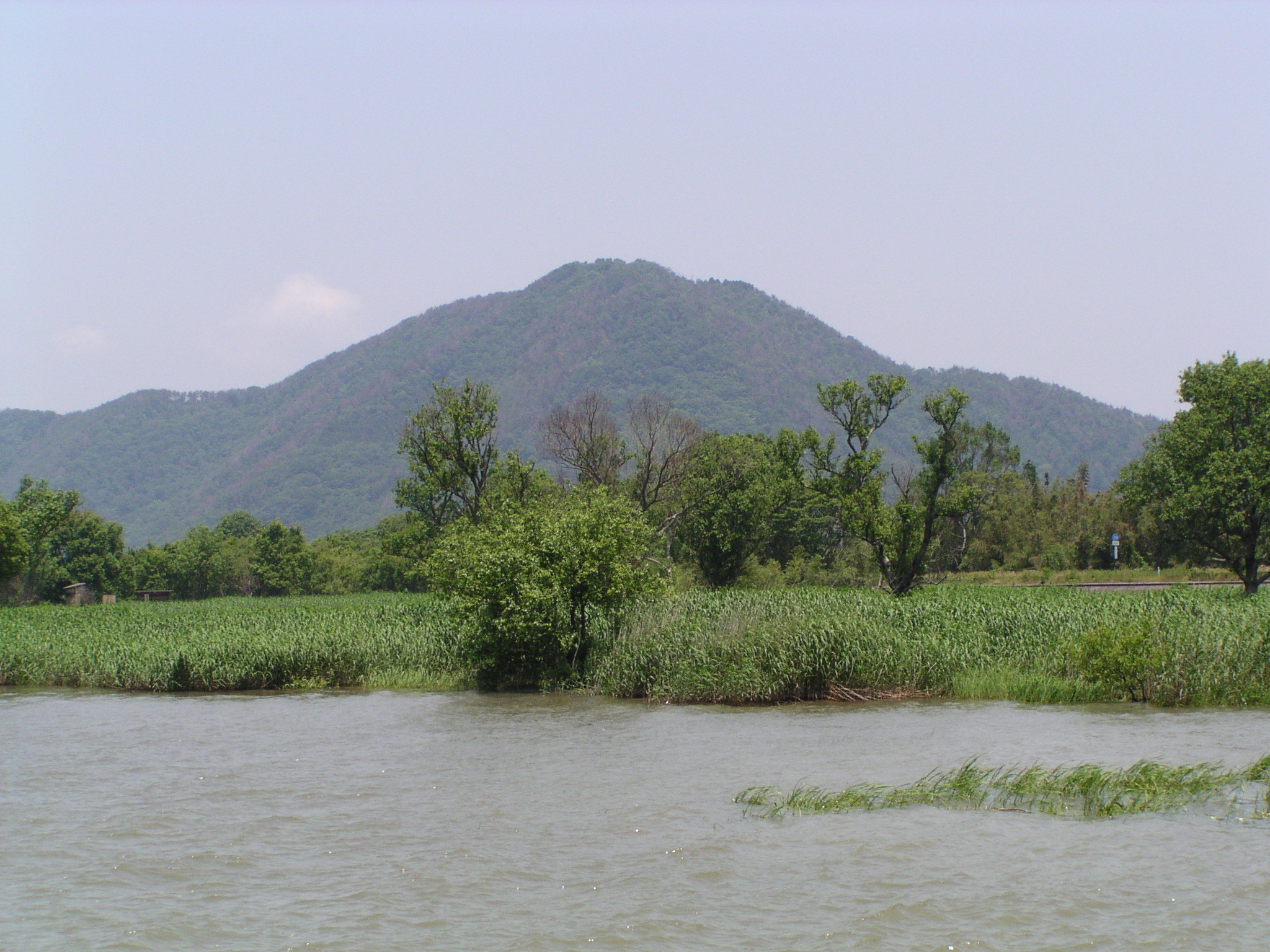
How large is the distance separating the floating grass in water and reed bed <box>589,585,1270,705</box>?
727 centimetres

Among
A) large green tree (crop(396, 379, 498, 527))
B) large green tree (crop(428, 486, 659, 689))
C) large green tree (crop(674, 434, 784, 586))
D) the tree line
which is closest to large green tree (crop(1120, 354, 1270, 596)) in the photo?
the tree line

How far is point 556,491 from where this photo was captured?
1671 inches

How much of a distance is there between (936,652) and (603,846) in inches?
531

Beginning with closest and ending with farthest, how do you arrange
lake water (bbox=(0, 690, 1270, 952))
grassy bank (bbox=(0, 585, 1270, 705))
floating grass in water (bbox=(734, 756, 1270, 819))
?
1. lake water (bbox=(0, 690, 1270, 952))
2. floating grass in water (bbox=(734, 756, 1270, 819))
3. grassy bank (bbox=(0, 585, 1270, 705))

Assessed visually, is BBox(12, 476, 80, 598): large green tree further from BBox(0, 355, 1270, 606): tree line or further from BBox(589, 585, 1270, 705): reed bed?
BBox(589, 585, 1270, 705): reed bed

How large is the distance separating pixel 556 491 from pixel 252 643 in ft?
50.3

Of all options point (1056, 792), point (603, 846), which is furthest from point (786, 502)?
point (603, 846)

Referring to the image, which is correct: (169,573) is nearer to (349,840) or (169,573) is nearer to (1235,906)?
(349,840)

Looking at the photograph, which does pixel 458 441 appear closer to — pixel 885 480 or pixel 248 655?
pixel 248 655

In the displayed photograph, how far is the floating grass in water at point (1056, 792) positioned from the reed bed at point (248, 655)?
16678 millimetres

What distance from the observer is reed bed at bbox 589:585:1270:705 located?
2180 cm

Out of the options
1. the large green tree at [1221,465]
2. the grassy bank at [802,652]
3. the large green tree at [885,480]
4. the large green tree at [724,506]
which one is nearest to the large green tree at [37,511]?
the grassy bank at [802,652]

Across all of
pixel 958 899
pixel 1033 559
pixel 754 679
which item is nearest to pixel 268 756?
pixel 754 679

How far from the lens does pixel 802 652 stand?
78.6 ft
